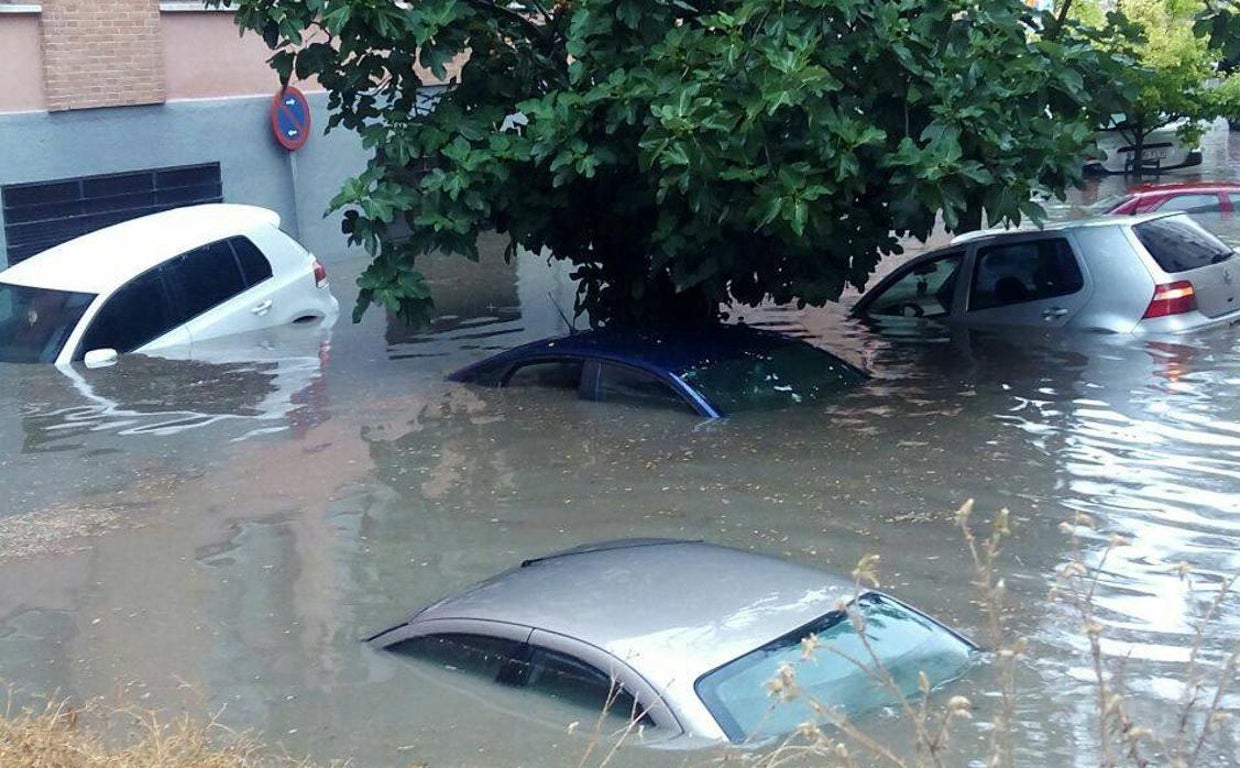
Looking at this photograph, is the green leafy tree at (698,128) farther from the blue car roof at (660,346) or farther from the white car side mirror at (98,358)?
the white car side mirror at (98,358)

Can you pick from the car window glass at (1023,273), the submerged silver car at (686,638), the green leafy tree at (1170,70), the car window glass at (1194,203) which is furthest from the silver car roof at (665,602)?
the green leafy tree at (1170,70)

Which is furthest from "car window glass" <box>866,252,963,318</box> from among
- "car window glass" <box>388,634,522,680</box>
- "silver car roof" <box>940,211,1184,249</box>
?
"car window glass" <box>388,634,522,680</box>

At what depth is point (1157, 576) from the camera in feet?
23.1

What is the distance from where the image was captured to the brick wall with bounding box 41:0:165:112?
1598cm

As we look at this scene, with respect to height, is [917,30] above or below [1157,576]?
above

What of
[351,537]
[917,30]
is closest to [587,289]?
[917,30]

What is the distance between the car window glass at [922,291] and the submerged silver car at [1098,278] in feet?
0.08

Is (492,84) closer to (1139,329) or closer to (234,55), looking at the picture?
(1139,329)

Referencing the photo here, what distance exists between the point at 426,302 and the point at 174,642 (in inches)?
182

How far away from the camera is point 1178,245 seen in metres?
11.3

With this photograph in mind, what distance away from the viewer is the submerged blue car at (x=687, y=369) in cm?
945

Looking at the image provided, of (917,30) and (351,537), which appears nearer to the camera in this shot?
(351,537)

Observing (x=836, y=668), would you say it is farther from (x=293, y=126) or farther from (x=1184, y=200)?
(x=293, y=126)

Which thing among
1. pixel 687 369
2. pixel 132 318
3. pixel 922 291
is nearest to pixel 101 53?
pixel 132 318
